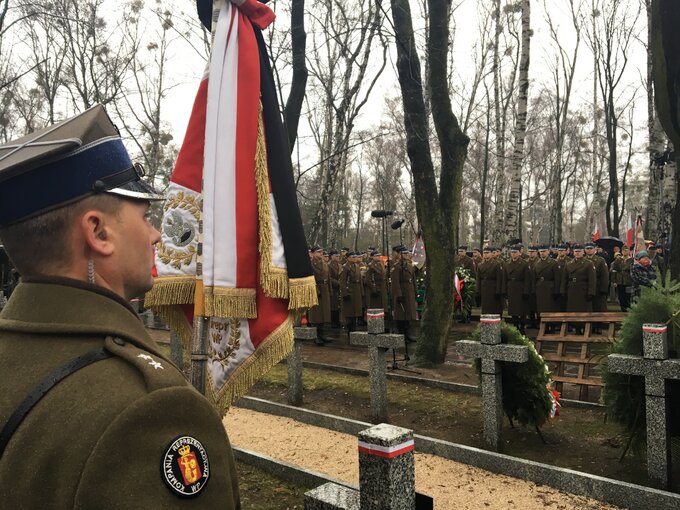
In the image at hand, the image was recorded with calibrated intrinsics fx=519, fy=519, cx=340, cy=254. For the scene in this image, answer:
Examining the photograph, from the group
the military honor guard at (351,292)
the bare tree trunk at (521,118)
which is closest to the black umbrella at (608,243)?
the bare tree trunk at (521,118)

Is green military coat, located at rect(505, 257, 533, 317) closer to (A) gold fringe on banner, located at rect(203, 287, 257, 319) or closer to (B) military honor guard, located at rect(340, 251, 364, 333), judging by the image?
(B) military honor guard, located at rect(340, 251, 364, 333)

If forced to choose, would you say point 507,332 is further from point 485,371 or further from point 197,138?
point 197,138

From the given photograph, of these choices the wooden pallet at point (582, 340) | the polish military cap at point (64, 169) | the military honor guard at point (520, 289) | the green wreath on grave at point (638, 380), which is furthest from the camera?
the military honor guard at point (520, 289)

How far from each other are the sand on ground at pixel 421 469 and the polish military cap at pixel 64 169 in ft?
12.6

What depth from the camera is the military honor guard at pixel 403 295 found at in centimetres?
1227

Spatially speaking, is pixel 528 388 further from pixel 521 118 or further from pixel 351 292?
pixel 521 118

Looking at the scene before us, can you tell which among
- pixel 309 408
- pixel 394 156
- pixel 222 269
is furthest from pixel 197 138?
pixel 394 156

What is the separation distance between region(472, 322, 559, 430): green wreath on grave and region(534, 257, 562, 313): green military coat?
8.22 meters

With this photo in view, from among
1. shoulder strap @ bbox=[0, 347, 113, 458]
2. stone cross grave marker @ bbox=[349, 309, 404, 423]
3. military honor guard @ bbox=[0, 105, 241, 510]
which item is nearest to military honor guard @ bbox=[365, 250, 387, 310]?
stone cross grave marker @ bbox=[349, 309, 404, 423]

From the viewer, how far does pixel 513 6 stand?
23.2 m

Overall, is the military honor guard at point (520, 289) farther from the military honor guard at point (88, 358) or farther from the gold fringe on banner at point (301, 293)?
the military honor guard at point (88, 358)

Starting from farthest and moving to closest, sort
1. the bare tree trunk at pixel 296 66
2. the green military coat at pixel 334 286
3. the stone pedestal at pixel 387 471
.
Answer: the green military coat at pixel 334 286 < the bare tree trunk at pixel 296 66 < the stone pedestal at pixel 387 471

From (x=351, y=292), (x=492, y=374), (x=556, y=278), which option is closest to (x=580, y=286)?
(x=556, y=278)

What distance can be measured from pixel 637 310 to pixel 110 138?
→ 4802 mm
